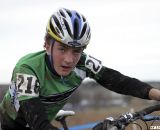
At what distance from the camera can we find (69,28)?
16.3 ft

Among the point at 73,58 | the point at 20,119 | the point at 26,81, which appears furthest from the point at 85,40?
the point at 20,119

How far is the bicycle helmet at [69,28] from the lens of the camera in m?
4.90

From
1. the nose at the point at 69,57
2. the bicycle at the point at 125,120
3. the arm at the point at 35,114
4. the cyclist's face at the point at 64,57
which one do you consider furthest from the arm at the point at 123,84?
the arm at the point at 35,114

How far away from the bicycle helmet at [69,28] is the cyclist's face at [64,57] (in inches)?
2.1

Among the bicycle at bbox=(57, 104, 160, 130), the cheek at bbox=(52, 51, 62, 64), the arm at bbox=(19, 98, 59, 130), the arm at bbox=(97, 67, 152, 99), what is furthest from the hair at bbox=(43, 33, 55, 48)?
the bicycle at bbox=(57, 104, 160, 130)

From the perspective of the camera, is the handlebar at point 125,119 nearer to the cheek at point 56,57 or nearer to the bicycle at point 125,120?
the bicycle at point 125,120

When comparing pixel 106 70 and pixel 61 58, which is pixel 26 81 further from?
pixel 106 70

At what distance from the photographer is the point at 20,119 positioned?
534 centimetres

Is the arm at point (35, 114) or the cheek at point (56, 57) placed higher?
the cheek at point (56, 57)

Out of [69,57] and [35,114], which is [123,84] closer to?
[69,57]

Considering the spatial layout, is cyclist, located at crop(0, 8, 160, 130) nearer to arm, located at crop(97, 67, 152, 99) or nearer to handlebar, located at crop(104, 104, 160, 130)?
arm, located at crop(97, 67, 152, 99)

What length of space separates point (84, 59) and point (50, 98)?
0.56m

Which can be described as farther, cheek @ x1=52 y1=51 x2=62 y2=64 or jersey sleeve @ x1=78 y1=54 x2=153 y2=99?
jersey sleeve @ x1=78 y1=54 x2=153 y2=99

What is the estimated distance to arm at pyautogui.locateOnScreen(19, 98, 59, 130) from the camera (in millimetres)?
4660
